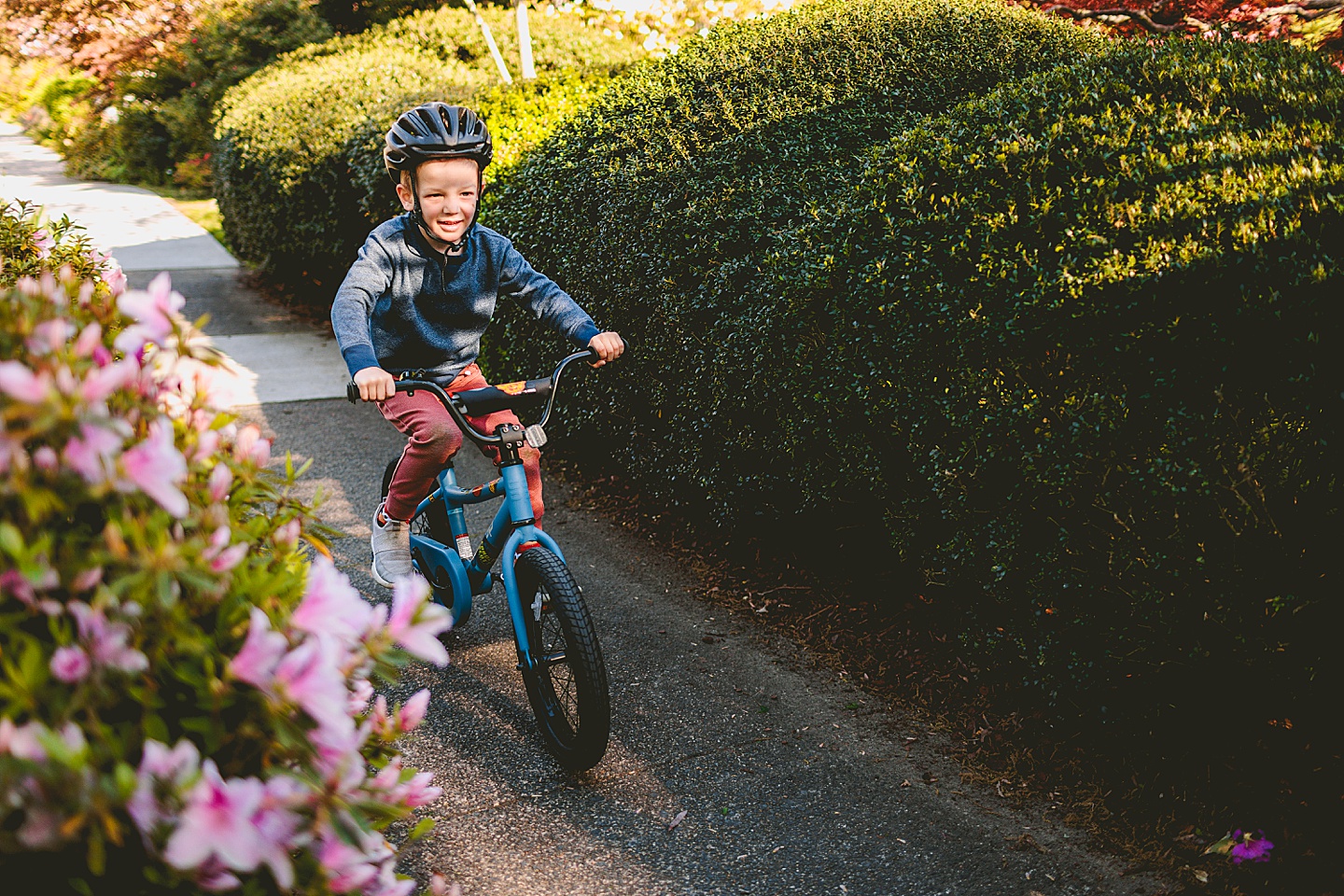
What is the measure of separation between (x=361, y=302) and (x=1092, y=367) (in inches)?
89.9

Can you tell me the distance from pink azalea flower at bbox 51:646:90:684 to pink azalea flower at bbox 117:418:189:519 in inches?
7.6

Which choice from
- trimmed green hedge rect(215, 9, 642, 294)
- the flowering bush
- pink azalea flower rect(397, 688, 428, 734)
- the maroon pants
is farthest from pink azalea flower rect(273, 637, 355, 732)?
trimmed green hedge rect(215, 9, 642, 294)

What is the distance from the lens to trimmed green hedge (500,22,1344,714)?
2500 millimetres

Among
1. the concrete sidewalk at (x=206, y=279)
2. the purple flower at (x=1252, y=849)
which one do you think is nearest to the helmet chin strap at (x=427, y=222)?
the concrete sidewalk at (x=206, y=279)

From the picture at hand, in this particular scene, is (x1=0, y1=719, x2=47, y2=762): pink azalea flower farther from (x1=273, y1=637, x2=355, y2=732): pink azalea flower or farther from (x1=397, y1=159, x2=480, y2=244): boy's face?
(x1=397, y1=159, x2=480, y2=244): boy's face

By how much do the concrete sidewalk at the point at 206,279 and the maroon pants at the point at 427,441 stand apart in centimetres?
92

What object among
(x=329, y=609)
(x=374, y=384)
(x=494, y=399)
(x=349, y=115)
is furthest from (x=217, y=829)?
(x=349, y=115)

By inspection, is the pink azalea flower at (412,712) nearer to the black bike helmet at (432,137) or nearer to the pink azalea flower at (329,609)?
the pink azalea flower at (329,609)

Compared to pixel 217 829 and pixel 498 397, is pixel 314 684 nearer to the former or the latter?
pixel 217 829

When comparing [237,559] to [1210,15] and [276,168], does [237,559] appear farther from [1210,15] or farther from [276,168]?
[276,168]

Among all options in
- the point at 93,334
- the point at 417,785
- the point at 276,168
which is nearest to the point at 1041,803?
the point at 417,785

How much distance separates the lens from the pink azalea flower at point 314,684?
4.00ft

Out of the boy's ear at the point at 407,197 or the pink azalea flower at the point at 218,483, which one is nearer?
the pink azalea flower at the point at 218,483

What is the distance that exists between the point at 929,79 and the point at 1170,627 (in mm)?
3196
